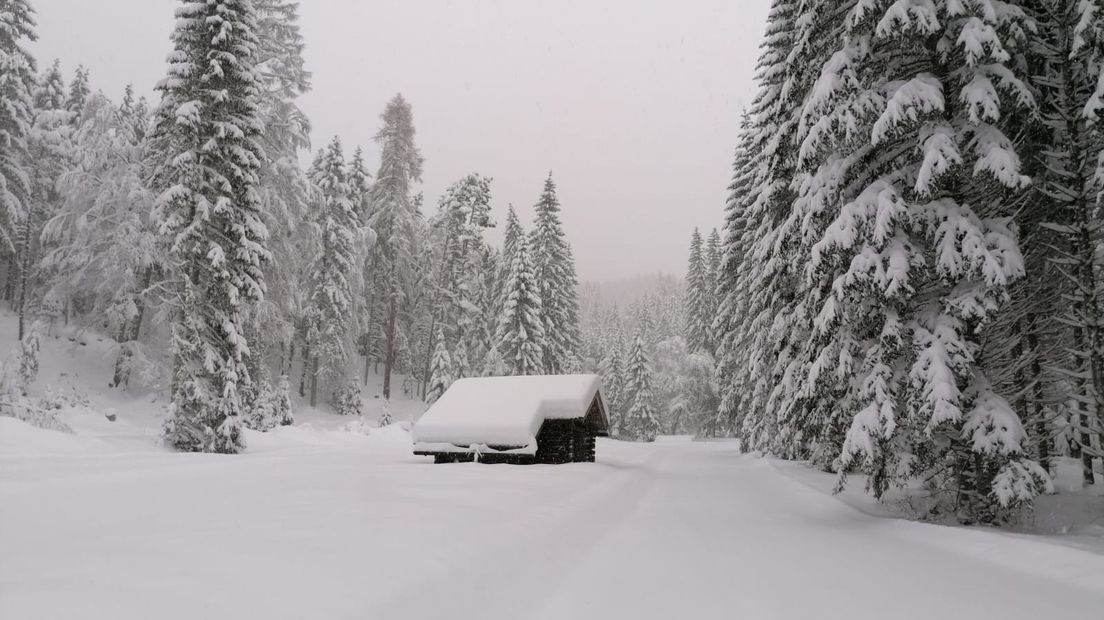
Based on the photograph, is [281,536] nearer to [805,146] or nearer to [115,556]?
[115,556]

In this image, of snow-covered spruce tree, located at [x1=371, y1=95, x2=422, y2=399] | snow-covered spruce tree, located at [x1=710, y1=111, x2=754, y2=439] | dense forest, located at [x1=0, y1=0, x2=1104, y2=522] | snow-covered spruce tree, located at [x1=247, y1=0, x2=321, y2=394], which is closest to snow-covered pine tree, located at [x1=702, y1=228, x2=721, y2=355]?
dense forest, located at [x1=0, y1=0, x2=1104, y2=522]

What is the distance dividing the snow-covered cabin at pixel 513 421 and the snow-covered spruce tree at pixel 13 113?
2459 centimetres

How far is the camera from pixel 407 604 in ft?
18.2

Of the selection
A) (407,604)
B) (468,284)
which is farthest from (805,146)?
(468,284)

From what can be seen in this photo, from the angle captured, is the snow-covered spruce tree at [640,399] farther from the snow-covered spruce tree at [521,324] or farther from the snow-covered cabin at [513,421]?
the snow-covered cabin at [513,421]

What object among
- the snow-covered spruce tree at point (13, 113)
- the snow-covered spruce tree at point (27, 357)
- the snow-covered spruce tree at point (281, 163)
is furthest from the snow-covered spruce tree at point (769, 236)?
the snow-covered spruce tree at point (13, 113)

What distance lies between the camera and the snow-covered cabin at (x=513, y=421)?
65.2 ft

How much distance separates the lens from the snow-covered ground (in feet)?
16.8

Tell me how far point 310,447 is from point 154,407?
9604 mm

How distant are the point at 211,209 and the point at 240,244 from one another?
1356mm

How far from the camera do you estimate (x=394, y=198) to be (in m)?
41.6

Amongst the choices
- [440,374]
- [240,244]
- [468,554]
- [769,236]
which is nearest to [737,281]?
[769,236]

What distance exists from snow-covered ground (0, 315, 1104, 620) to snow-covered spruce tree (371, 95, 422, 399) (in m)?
28.5

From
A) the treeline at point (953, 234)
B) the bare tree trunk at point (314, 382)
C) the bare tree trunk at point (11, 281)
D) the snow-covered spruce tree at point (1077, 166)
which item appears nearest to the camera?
the snow-covered spruce tree at point (1077, 166)
